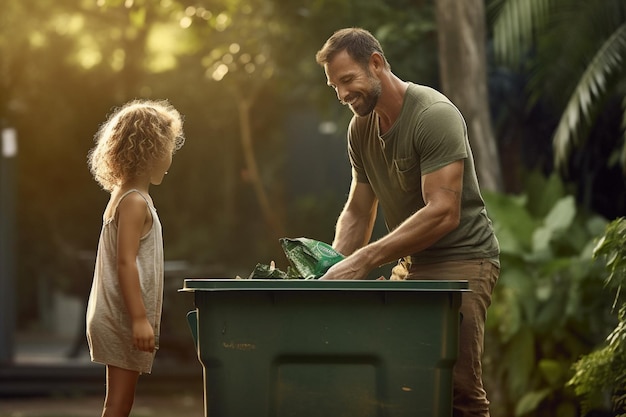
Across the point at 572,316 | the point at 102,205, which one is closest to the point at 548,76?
the point at 572,316

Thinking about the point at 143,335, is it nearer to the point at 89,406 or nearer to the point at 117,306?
the point at 117,306

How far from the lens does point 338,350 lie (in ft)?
14.8

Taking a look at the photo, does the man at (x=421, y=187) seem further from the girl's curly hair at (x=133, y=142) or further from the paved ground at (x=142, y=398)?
the paved ground at (x=142, y=398)

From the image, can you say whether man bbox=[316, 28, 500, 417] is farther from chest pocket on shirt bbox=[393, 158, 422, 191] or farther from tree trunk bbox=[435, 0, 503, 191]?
tree trunk bbox=[435, 0, 503, 191]

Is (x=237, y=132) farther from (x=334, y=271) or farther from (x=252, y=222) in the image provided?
(x=334, y=271)

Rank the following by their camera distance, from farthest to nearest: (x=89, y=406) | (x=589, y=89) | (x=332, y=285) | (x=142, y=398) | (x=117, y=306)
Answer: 1. (x=142, y=398)
2. (x=89, y=406)
3. (x=589, y=89)
4. (x=117, y=306)
5. (x=332, y=285)

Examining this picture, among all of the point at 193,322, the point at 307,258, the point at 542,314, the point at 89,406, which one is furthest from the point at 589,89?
the point at 193,322

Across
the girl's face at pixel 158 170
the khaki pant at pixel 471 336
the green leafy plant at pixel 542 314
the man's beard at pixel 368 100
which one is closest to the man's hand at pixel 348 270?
the khaki pant at pixel 471 336

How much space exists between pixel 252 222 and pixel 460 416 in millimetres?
16760

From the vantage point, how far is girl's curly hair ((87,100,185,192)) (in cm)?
539

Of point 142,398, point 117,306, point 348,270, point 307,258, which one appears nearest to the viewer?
point 348,270

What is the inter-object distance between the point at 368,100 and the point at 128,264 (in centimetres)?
115

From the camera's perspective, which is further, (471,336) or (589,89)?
(589,89)

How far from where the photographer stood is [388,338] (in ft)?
14.8
